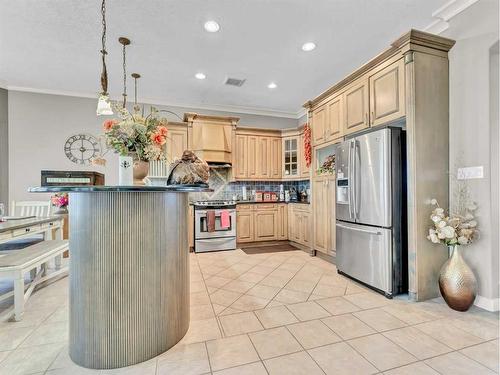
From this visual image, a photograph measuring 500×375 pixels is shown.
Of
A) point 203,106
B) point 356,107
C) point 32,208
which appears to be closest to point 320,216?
point 356,107

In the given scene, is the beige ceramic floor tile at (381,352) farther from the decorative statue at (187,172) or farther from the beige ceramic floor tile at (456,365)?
the decorative statue at (187,172)

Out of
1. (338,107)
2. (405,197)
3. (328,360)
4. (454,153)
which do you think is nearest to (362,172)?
(405,197)

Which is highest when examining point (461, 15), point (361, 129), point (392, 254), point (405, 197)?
point (461, 15)

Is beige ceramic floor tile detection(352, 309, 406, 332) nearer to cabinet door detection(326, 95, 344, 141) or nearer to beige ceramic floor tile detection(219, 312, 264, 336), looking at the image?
beige ceramic floor tile detection(219, 312, 264, 336)

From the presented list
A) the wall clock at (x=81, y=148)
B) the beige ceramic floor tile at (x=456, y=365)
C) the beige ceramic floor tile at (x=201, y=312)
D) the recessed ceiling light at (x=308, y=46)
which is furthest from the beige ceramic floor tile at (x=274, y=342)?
the wall clock at (x=81, y=148)

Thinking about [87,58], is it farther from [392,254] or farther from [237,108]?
[392,254]

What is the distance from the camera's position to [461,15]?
8.06 ft

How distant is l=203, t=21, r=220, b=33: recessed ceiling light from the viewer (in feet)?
9.06

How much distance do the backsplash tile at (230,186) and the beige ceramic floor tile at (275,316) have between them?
11.0ft

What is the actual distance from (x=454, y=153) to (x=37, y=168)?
627cm

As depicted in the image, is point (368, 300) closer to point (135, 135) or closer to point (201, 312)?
point (201, 312)

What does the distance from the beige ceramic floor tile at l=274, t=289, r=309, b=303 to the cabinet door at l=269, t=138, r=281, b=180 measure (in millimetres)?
3093

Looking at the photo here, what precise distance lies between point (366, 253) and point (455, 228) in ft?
2.77

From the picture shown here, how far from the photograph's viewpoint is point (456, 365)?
1528mm
